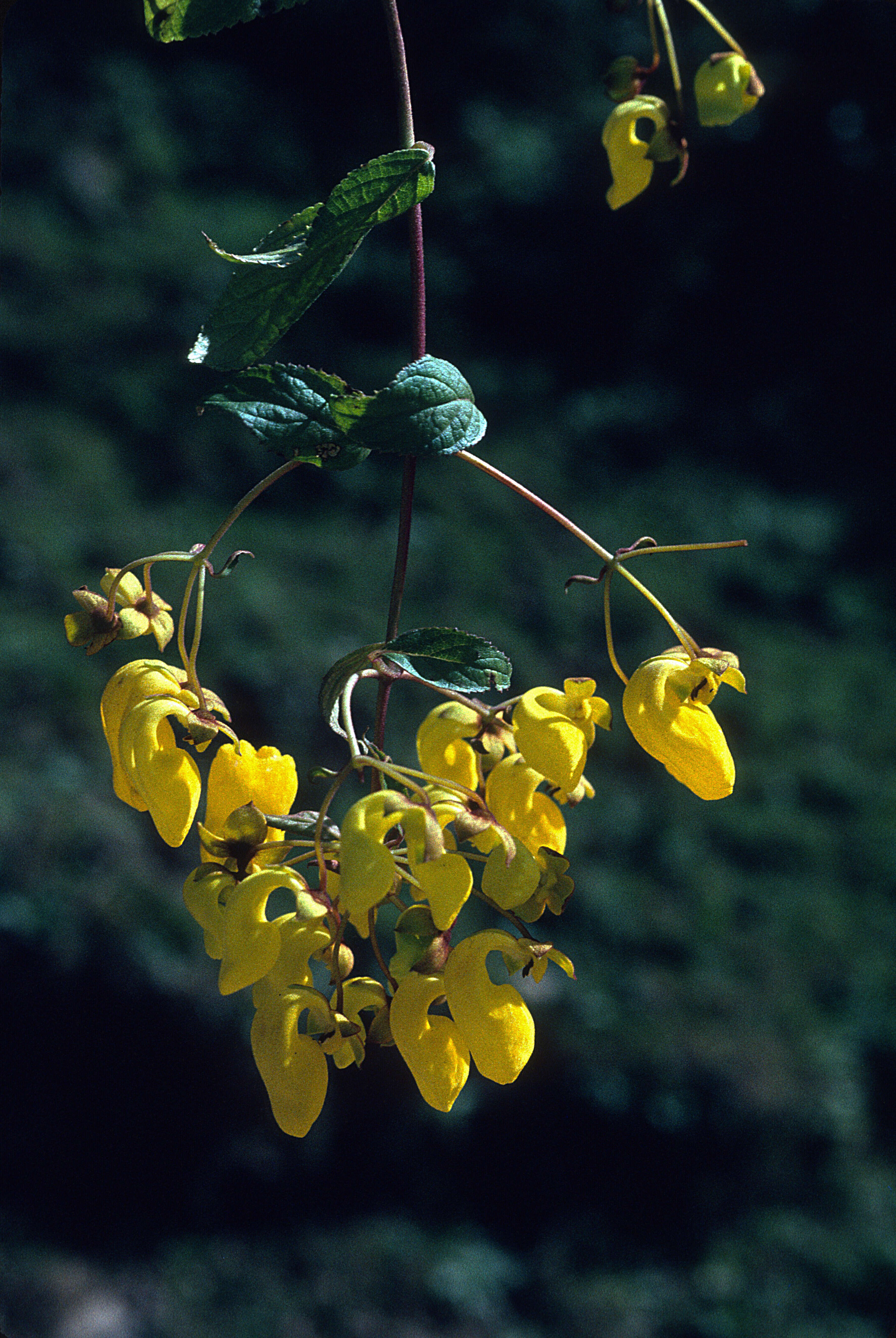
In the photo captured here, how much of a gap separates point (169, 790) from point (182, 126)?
308 centimetres

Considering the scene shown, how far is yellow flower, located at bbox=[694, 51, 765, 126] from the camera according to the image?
85cm

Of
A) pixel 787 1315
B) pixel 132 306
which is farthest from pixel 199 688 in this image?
pixel 132 306

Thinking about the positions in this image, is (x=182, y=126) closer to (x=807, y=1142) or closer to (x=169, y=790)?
(x=807, y=1142)

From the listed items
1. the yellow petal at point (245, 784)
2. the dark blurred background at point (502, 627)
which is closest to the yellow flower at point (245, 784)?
the yellow petal at point (245, 784)

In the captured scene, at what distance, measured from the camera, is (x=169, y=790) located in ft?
2.00

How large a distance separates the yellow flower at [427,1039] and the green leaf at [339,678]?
123 millimetres

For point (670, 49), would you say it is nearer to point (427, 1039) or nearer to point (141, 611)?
point (141, 611)

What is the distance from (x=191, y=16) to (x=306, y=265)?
171 mm

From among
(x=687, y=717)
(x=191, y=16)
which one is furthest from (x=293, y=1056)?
(x=191, y=16)

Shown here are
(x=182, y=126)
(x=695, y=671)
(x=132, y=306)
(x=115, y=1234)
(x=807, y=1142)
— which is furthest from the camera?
(x=182, y=126)

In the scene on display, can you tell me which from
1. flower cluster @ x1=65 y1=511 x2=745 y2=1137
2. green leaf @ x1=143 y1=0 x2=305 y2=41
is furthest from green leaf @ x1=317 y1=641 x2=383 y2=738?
green leaf @ x1=143 y1=0 x2=305 y2=41

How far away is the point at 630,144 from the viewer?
0.83 metres

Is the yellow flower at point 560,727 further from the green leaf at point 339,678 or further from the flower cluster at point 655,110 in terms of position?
the flower cluster at point 655,110

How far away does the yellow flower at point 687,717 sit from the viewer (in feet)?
2.05
